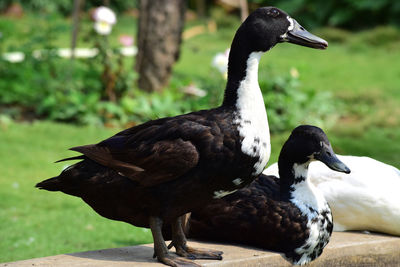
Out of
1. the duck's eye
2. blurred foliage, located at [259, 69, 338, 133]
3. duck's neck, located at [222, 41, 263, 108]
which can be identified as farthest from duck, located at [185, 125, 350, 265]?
blurred foliage, located at [259, 69, 338, 133]

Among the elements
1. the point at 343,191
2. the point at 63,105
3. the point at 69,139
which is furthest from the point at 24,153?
the point at 343,191

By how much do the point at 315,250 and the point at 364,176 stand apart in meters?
0.71

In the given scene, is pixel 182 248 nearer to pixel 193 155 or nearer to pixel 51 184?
pixel 193 155

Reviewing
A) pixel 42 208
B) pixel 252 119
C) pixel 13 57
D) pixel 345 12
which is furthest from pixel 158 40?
pixel 345 12

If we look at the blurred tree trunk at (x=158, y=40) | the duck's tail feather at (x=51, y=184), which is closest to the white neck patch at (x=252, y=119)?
the duck's tail feather at (x=51, y=184)

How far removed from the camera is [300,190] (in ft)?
11.9

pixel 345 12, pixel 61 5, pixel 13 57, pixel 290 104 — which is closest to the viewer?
pixel 290 104

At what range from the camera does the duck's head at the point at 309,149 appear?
11.4ft

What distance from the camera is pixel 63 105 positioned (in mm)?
8555

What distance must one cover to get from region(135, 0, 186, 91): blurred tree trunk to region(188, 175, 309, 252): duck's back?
5.30m

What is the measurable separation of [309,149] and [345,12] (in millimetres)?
13967

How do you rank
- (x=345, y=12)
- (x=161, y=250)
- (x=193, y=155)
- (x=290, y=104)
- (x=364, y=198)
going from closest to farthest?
(x=193, y=155), (x=161, y=250), (x=364, y=198), (x=290, y=104), (x=345, y=12)

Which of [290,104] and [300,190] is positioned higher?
[290,104]

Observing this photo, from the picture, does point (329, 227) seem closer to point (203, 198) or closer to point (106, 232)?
point (203, 198)
